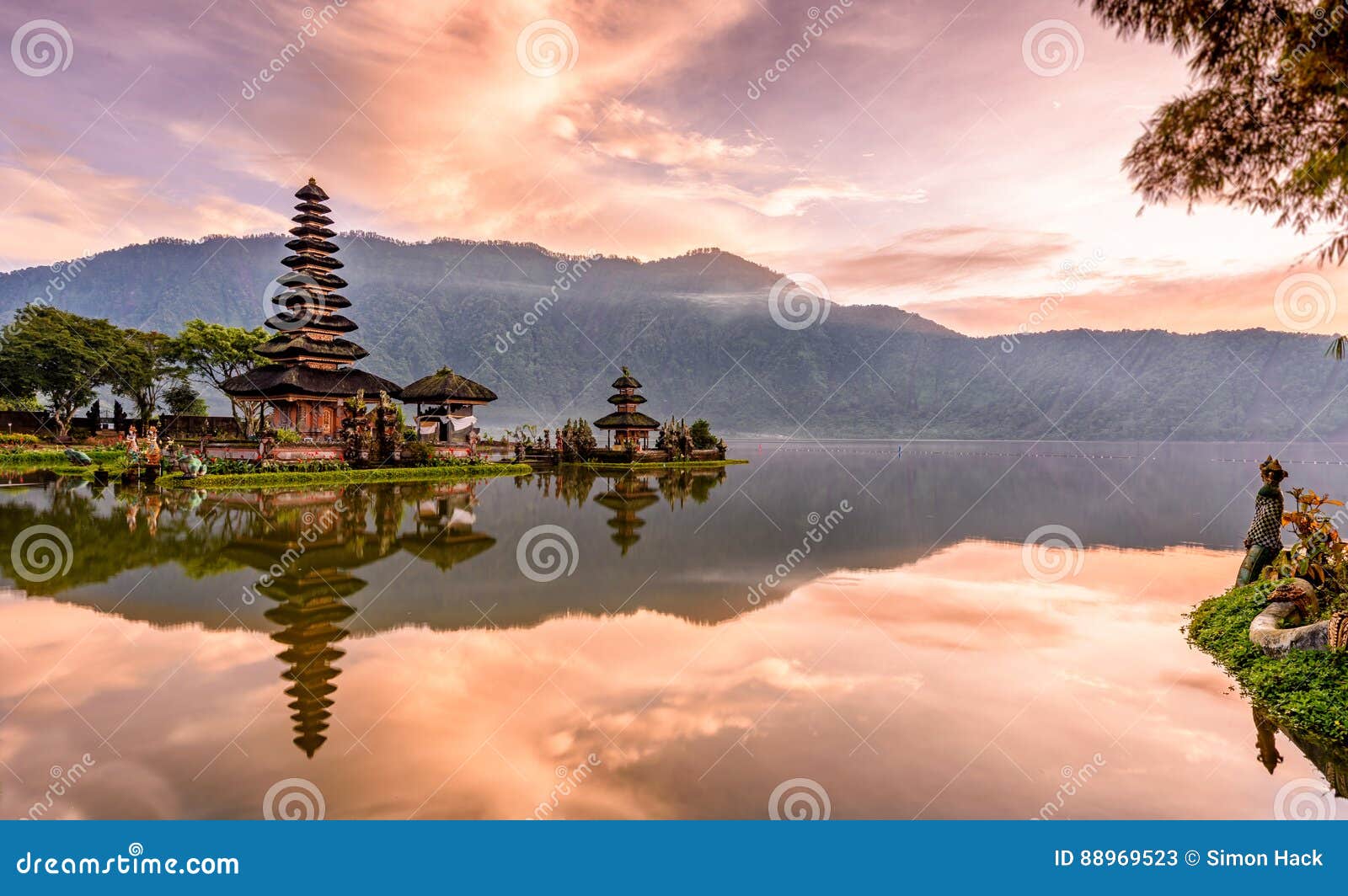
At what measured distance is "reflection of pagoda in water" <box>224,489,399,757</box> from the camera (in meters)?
6.96

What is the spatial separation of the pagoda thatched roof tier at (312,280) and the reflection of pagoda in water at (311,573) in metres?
27.8

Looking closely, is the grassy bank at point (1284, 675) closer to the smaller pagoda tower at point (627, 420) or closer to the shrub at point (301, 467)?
the shrub at point (301, 467)

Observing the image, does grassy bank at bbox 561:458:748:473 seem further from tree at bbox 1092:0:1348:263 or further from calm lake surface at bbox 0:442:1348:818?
tree at bbox 1092:0:1348:263

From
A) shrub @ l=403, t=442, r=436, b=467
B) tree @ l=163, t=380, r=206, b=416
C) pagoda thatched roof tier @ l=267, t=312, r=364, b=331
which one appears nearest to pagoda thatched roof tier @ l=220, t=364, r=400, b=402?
pagoda thatched roof tier @ l=267, t=312, r=364, b=331

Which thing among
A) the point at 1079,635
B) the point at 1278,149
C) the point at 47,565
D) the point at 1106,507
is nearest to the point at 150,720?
the point at 47,565

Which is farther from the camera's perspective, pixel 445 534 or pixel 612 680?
pixel 445 534

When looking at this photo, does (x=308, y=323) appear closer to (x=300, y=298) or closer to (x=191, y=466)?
(x=300, y=298)

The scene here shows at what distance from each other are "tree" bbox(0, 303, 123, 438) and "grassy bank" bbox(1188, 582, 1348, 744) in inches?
2558

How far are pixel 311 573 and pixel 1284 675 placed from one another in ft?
47.1

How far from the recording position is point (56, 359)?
50.3 metres

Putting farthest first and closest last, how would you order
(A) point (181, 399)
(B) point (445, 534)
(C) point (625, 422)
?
1. (A) point (181, 399)
2. (C) point (625, 422)
3. (B) point (445, 534)

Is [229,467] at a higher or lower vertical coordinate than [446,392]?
lower

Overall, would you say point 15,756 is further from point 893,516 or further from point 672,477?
point 672,477

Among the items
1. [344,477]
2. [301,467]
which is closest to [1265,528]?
[344,477]
